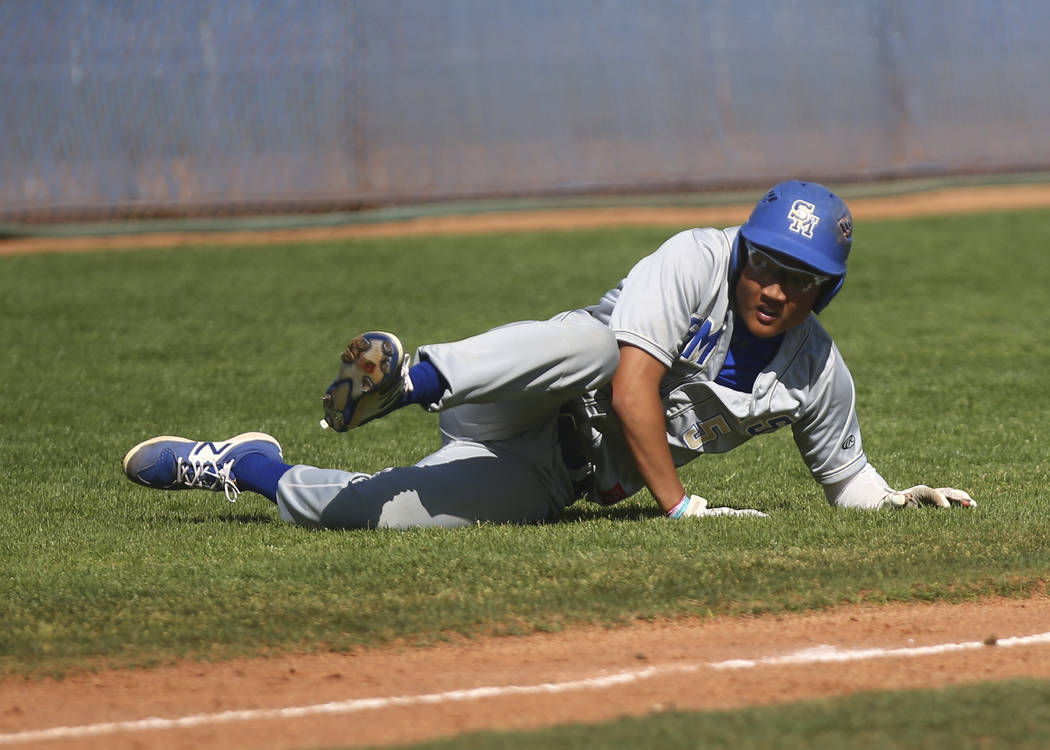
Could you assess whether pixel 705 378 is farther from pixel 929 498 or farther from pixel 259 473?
pixel 259 473

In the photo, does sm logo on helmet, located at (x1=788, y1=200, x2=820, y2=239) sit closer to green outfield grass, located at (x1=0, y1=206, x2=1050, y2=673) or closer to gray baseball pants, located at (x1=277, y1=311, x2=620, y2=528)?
gray baseball pants, located at (x1=277, y1=311, x2=620, y2=528)

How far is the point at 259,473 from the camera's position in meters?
5.02

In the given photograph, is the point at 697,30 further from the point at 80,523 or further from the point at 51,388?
the point at 80,523

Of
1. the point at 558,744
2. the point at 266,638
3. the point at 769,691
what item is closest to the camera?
the point at 558,744

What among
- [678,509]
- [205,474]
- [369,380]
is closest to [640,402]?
[678,509]

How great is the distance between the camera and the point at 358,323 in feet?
32.8

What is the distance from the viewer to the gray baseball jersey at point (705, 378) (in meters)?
4.57

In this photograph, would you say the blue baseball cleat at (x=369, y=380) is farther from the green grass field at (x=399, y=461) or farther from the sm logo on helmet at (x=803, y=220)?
the sm logo on helmet at (x=803, y=220)

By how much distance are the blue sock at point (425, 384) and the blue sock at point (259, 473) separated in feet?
3.16

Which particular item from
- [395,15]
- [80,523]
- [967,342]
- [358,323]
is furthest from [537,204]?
[80,523]

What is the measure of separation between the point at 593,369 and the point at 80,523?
1997mm

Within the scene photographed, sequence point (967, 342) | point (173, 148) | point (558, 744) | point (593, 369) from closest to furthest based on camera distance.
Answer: point (558, 744) → point (593, 369) → point (967, 342) → point (173, 148)

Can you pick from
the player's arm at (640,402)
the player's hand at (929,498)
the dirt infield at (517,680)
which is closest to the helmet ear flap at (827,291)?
the player's arm at (640,402)

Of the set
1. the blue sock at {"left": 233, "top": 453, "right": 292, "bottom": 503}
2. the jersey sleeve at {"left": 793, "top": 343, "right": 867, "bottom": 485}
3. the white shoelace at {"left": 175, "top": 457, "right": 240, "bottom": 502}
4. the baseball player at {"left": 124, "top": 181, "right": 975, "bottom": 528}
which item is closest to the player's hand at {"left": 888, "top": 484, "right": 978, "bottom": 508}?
the baseball player at {"left": 124, "top": 181, "right": 975, "bottom": 528}
